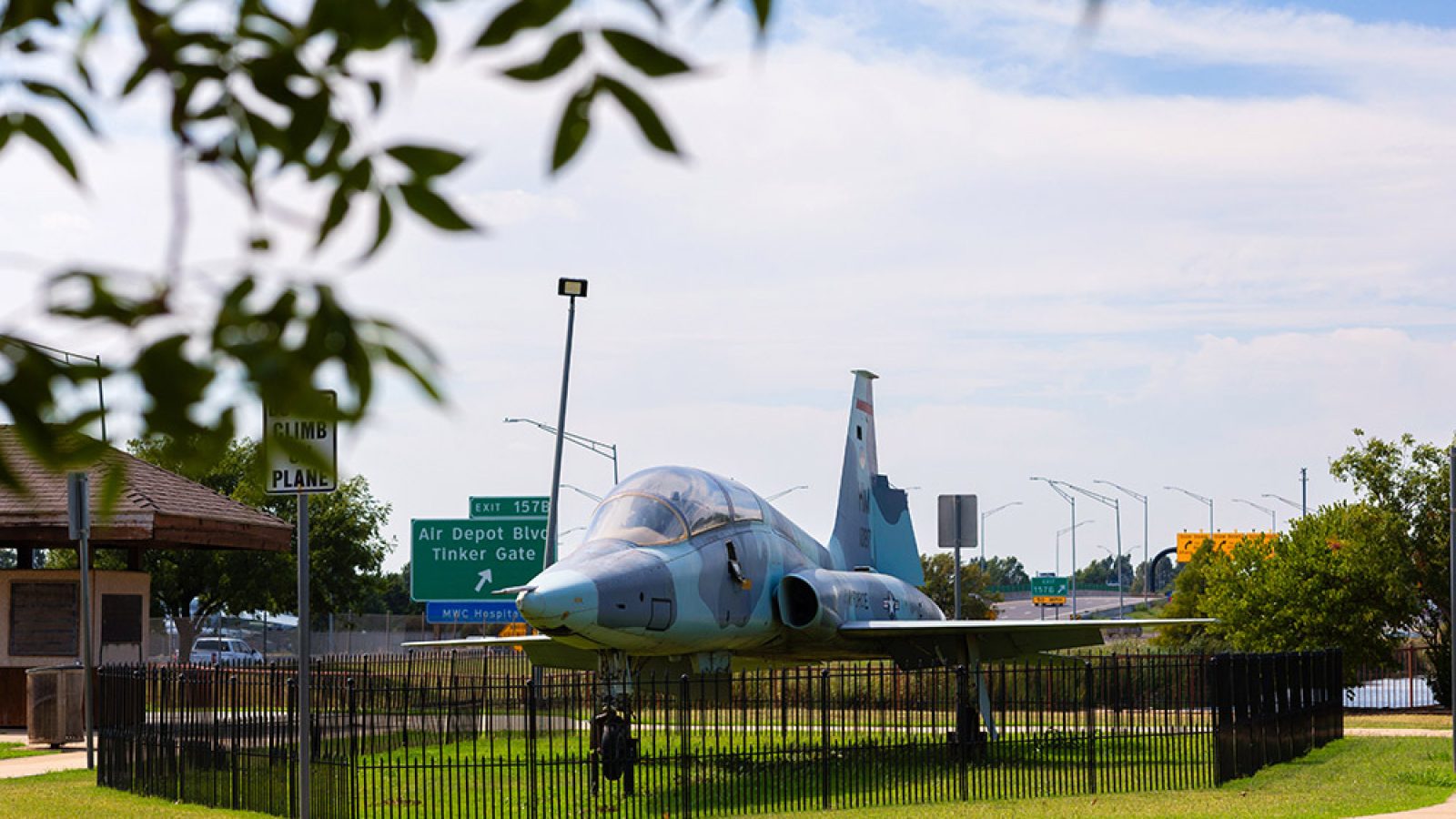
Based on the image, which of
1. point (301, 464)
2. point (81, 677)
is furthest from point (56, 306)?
point (81, 677)

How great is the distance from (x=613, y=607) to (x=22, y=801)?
602cm

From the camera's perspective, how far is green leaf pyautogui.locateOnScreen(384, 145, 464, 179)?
8.29 ft

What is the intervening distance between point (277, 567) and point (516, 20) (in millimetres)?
61539

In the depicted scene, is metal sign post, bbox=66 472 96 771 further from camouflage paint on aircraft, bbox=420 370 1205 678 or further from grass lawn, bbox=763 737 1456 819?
grass lawn, bbox=763 737 1456 819

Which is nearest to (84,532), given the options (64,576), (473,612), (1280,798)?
(64,576)

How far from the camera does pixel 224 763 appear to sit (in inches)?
668

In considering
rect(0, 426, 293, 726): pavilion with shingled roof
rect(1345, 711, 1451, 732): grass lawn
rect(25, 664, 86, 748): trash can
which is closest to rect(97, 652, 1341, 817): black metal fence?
rect(25, 664, 86, 748): trash can

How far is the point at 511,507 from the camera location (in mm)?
31906

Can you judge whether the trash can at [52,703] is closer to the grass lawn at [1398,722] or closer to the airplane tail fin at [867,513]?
the airplane tail fin at [867,513]

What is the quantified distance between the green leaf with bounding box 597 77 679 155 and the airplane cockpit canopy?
16.0 meters

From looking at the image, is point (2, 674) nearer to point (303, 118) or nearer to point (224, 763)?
point (224, 763)

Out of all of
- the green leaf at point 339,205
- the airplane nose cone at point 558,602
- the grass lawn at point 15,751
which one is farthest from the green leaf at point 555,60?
the grass lawn at point 15,751

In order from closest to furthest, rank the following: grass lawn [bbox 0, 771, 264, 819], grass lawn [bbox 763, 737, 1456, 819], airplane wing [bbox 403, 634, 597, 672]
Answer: grass lawn [bbox 763, 737, 1456, 819]
grass lawn [bbox 0, 771, 264, 819]
airplane wing [bbox 403, 634, 597, 672]

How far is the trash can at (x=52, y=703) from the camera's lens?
23969 mm
